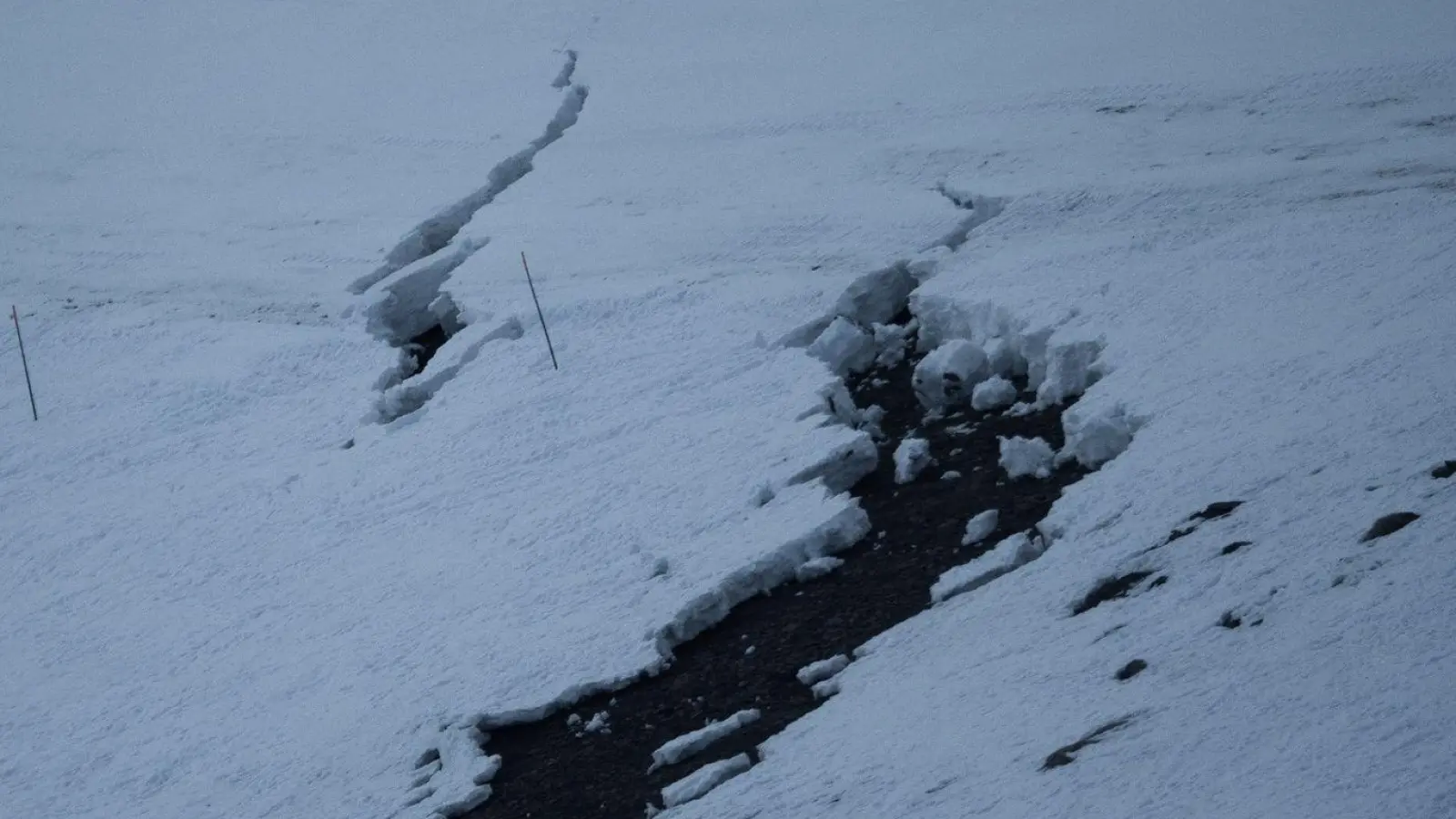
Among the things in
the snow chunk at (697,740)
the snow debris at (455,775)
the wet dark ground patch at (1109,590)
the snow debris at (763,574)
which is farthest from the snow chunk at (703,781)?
the wet dark ground patch at (1109,590)

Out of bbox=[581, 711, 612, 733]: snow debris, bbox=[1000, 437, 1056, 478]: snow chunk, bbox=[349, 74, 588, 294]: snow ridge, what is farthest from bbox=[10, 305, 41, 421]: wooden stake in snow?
bbox=[1000, 437, 1056, 478]: snow chunk

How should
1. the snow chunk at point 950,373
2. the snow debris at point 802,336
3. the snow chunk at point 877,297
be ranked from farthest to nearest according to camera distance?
the snow chunk at point 877,297, the snow debris at point 802,336, the snow chunk at point 950,373

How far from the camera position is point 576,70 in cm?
3375

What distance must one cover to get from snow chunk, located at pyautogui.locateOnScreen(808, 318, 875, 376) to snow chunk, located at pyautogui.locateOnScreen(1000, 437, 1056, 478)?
13.0ft

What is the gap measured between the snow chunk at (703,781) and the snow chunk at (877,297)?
961 cm

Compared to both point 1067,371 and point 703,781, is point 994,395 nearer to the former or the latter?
point 1067,371

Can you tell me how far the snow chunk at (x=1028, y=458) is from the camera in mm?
15281

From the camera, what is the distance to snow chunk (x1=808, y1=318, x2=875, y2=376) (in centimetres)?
1903

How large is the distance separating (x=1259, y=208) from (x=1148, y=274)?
3.13m

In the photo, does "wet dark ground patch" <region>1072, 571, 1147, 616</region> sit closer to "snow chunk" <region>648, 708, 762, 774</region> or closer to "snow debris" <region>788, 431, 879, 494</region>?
"snow chunk" <region>648, 708, 762, 774</region>

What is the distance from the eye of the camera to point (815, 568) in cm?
1494

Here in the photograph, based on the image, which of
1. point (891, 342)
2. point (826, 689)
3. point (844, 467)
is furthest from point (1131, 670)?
point (891, 342)

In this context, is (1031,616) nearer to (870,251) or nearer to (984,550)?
(984,550)

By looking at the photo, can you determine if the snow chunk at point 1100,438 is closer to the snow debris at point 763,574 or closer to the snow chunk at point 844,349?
the snow debris at point 763,574
